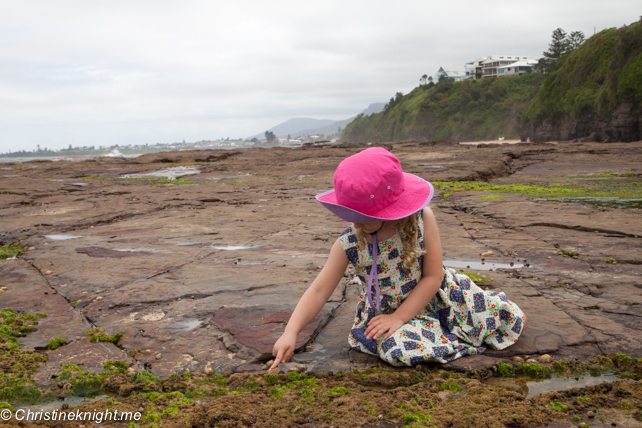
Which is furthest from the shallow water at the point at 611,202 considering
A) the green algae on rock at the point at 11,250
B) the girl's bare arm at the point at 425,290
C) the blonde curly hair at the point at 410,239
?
the green algae on rock at the point at 11,250

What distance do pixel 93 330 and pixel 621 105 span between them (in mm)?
37288

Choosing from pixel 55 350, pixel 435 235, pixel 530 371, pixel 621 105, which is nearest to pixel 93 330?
pixel 55 350

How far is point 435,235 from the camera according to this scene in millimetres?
2412

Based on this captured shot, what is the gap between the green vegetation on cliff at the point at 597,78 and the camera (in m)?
32.3

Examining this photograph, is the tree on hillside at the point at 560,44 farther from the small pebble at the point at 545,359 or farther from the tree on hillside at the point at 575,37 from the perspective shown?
the small pebble at the point at 545,359

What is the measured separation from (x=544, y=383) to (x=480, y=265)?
2058 millimetres

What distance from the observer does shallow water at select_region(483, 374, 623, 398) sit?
2086 millimetres

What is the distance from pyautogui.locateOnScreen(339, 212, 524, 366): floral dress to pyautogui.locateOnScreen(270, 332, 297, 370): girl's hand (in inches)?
12.5

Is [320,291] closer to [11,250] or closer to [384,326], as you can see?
[384,326]

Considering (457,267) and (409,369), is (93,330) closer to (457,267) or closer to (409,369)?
(409,369)

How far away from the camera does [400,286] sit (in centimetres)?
251

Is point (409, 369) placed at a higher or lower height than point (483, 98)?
lower

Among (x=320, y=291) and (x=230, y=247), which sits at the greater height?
(x=320, y=291)

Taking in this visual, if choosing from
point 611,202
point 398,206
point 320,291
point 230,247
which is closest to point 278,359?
point 320,291
